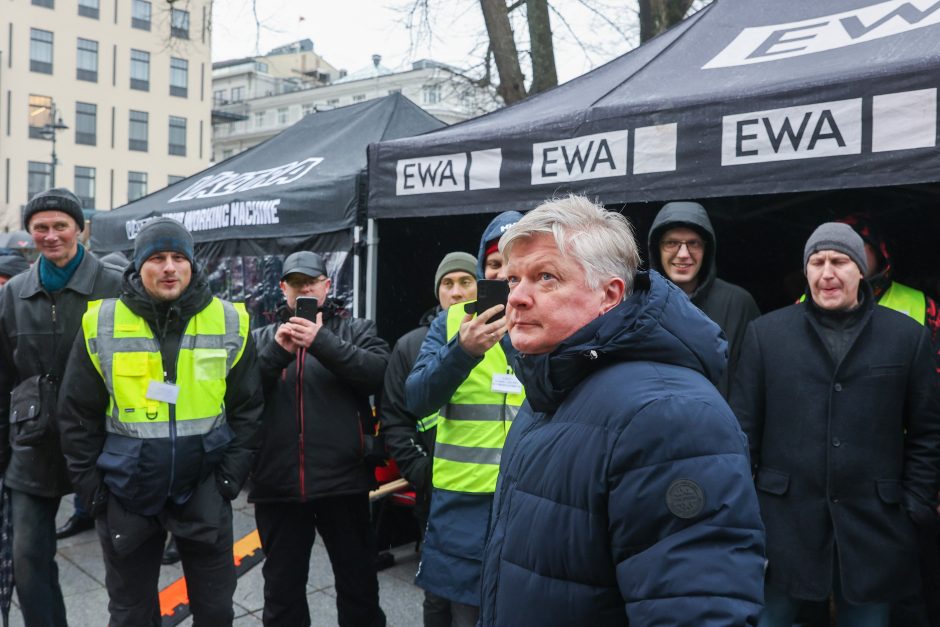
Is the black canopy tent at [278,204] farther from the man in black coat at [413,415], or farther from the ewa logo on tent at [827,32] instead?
the ewa logo on tent at [827,32]

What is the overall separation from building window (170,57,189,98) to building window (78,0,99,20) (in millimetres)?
4876

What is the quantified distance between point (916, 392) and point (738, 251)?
2.67 metres

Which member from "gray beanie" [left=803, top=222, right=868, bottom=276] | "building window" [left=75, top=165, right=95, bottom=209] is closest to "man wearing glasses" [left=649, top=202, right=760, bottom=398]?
"gray beanie" [left=803, top=222, right=868, bottom=276]

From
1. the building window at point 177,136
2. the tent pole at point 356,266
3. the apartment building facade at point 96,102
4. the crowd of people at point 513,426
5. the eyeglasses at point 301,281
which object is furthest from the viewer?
the building window at point 177,136

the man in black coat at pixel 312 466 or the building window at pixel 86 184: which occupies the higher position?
the building window at pixel 86 184

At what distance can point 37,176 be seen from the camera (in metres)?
45.1

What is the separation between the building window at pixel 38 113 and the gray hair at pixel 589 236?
164 ft

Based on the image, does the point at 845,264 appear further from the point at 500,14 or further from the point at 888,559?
the point at 500,14

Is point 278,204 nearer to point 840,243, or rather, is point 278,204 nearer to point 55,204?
point 55,204

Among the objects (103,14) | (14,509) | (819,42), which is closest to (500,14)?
(819,42)

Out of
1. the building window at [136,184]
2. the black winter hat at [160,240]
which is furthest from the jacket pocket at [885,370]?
the building window at [136,184]

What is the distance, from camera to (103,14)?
48031 mm

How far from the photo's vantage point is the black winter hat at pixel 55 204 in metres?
3.38

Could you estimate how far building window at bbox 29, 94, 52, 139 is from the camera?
4484 centimetres
